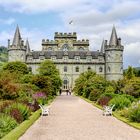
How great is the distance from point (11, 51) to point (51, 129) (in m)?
79.8

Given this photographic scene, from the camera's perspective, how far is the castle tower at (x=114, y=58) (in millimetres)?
93562

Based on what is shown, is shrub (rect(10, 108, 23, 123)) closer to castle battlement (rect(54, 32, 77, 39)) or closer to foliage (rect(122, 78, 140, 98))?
foliage (rect(122, 78, 140, 98))

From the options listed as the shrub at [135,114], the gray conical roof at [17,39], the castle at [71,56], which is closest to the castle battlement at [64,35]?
the castle at [71,56]

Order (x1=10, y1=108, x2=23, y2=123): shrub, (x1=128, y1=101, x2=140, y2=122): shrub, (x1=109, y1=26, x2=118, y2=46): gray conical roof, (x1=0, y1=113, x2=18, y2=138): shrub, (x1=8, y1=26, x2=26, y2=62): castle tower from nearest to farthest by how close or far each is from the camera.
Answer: (x1=0, y1=113, x2=18, y2=138): shrub → (x1=10, y1=108, x2=23, y2=123): shrub → (x1=128, y1=101, x2=140, y2=122): shrub → (x1=8, y1=26, x2=26, y2=62): castle tower → (x1=109, y1=26, x2=118, y2=46): gray conical roof

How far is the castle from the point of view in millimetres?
94125

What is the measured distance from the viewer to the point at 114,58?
9425 centimetres

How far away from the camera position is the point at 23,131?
575 inches

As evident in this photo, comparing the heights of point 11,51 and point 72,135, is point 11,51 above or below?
above

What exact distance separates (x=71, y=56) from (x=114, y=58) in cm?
1087

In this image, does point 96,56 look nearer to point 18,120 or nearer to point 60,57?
point 60,57

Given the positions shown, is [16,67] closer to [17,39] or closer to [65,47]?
[17,39]

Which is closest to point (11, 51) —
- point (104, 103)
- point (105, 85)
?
point (105, 85)

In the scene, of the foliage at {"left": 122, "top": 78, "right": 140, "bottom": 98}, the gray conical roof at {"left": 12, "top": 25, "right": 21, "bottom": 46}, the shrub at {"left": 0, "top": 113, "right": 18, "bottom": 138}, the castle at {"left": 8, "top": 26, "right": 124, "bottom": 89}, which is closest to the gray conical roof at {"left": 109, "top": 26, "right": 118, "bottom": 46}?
the castle at {"left": 8, "top": 26, "right": 124, "bottom": 89}

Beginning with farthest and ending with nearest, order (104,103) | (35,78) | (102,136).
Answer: (35,78), (104,103), (102,136)
